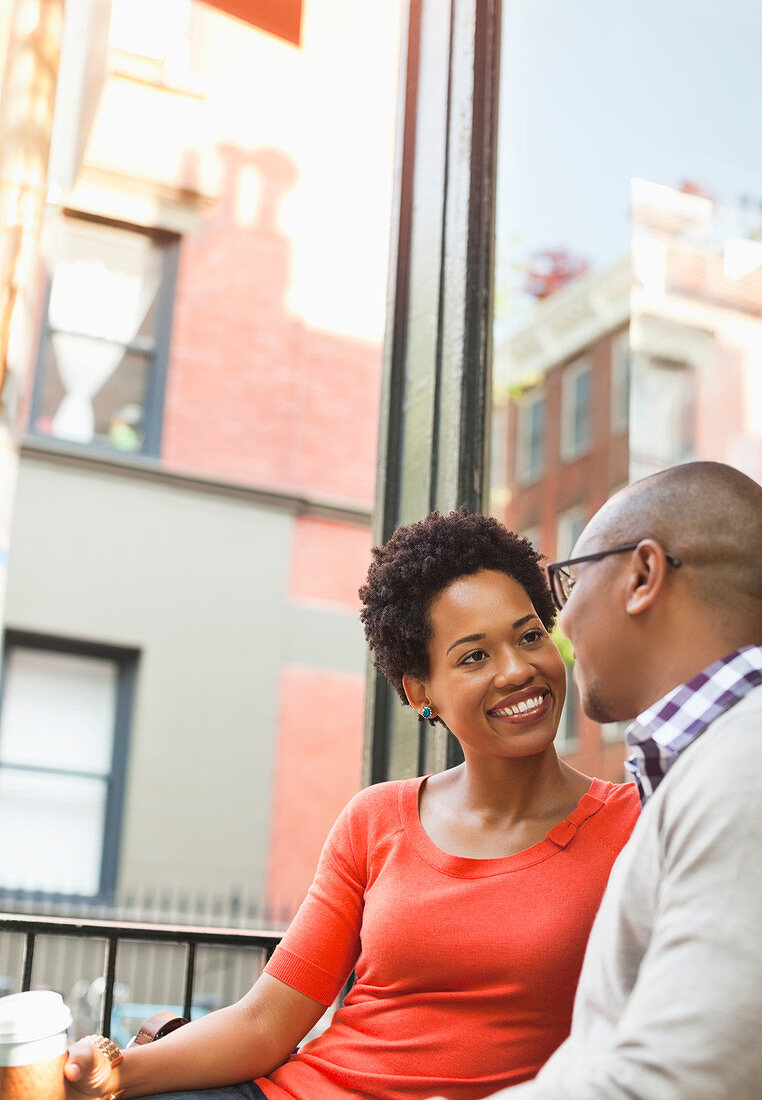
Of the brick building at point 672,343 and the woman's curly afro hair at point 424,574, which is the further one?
the brick building at point 672,343

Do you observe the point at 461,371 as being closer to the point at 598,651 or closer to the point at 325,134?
the point at 598,651

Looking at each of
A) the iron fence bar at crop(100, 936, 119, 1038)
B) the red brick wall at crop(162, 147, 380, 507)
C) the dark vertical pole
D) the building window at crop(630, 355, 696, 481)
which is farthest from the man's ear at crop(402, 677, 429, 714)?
the red brick wall at crop(162, 147, 380, 507)

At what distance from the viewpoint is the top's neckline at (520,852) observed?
185 cm

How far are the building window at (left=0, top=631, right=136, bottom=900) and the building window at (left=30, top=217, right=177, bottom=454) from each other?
1.81m

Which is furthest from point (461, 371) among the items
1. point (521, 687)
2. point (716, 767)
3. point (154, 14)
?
point (154, 14)

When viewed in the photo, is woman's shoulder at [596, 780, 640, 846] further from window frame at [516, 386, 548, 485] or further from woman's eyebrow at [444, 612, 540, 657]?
window frame at [516, 386, 548, 485]

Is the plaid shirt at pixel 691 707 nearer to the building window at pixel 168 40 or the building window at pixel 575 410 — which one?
the building window at pixel 168 40

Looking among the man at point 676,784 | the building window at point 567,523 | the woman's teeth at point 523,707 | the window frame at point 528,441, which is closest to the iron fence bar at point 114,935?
the woman's teeth at point 523,707

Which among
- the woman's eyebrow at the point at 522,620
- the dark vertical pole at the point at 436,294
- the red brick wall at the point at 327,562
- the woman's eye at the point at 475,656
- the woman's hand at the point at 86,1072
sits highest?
the red brick wall at the point at 327,562

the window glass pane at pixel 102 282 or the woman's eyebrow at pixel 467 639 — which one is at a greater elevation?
the window glass pane at pixel 102 282

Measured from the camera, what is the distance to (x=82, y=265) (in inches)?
400

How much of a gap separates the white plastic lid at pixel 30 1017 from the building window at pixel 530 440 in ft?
47.0

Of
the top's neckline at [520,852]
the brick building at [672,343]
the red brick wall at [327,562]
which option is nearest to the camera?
the top's neckline at [520,852]

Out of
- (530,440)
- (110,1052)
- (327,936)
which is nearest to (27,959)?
(110,1052)
